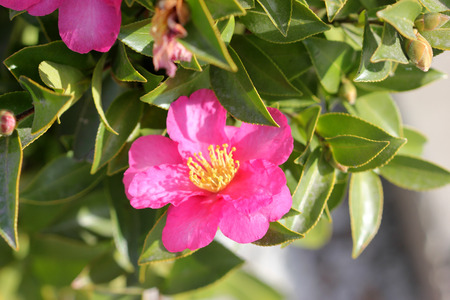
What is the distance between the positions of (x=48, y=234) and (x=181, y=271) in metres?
0.23

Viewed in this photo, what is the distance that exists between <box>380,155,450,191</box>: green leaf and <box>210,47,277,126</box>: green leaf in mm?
252

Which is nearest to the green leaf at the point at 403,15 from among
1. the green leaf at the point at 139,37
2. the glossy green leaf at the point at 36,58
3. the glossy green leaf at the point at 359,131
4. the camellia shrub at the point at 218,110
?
the camellia shrub at the point at 218,110

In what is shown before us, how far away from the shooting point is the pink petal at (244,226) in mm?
493

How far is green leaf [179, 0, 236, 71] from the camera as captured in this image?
38 cm

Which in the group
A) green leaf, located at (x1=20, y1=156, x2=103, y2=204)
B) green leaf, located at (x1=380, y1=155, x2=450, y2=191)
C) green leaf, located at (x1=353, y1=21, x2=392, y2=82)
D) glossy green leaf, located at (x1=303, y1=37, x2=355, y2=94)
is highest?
green leaf, located at (x1=353, y1=21, x2=392, y2=82)

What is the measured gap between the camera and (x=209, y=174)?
22.6 inches

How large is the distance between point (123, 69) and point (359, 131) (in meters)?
0.25

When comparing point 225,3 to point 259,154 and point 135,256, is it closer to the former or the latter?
point 259,154

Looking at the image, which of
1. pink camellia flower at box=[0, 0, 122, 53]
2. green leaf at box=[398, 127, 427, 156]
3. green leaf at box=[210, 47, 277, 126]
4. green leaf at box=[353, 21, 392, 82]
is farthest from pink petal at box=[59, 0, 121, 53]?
green leaf at box=[398, 127, 427, 156]

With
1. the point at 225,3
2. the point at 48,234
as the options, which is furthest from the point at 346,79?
the point at 48,234

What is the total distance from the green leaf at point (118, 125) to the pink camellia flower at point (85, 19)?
9cm

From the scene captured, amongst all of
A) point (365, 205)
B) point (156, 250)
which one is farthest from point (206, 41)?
point (365, 205)

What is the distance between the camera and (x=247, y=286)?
108 cm

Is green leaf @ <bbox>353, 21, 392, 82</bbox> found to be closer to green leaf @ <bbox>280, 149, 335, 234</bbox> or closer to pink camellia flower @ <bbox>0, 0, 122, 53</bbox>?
green leaf @ <bbox>280, 149, 335, 234</bbox>
